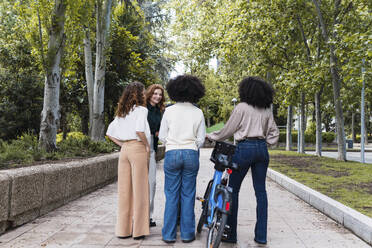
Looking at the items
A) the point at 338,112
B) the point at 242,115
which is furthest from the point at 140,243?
the point at 338,112

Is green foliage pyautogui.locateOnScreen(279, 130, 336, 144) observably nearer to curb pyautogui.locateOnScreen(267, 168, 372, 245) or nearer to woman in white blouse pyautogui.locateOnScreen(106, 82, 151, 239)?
curb pyautogui.locateOnScreen(267, 168, 372, 245)

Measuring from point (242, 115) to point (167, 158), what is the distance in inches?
41.0

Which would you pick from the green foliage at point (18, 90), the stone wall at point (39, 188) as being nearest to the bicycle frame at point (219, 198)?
the stone wall at point (39, 188)

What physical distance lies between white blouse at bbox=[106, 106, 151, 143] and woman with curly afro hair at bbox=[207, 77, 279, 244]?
87cm

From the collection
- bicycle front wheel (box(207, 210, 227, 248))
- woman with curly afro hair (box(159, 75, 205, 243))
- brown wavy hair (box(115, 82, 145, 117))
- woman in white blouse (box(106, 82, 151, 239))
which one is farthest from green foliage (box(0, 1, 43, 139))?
bicycle front wheel (box(207, 210, 227, 248))

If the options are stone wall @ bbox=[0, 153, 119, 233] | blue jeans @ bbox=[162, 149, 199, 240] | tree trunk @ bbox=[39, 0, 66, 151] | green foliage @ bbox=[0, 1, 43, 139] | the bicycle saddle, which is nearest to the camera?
the bicycle saddle

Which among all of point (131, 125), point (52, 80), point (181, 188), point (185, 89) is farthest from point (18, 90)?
point (181, 188)

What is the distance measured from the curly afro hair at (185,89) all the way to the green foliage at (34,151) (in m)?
3.90

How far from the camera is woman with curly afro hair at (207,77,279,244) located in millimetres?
4129

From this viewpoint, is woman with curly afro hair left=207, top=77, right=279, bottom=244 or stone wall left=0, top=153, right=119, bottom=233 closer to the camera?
woman with curly afro hair left=207, top=77, right=279, bottom=244

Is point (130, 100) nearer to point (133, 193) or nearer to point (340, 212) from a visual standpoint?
point (133, 193)

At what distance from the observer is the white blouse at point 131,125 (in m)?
4.52

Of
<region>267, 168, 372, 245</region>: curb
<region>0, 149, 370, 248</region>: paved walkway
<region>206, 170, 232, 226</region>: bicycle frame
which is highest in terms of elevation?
<region>206, 170, 232, 226</region>: bicycle frame

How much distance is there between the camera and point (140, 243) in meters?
4.34
